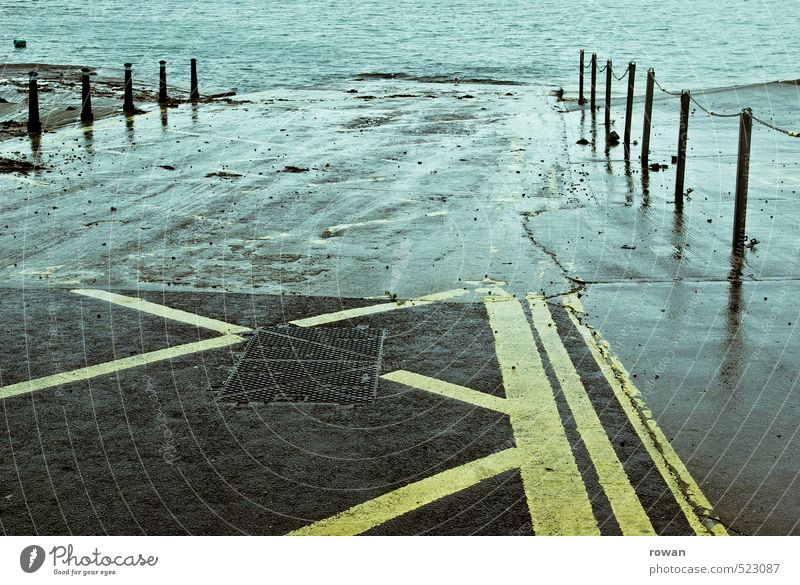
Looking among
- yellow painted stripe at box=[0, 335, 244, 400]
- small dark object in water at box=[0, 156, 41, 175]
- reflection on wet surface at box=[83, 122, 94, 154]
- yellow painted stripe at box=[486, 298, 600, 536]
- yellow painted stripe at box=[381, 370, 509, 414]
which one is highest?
reflection on wet surface at box=[83, 122, 94, 154]

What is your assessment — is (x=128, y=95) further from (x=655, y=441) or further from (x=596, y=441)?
(x=655, y=441)

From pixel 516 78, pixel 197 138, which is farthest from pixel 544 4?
pixel 197 138

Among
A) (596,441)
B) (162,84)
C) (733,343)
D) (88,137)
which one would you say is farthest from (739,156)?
(162,84)

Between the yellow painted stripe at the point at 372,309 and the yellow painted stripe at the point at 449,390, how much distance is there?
4.96ft

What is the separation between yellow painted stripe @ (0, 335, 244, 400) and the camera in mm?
7551

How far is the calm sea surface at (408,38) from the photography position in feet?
141

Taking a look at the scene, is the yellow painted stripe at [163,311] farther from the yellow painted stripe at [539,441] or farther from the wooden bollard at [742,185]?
the wooden bollard at [742,185]

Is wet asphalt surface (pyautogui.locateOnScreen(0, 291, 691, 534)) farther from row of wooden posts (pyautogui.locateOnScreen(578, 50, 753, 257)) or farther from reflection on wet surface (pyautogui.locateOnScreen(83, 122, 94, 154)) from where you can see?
reflection on wet surface (pyautogui.locateOnScreen(83, 122, 94, 154))

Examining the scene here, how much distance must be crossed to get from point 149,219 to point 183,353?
5400 millimetres

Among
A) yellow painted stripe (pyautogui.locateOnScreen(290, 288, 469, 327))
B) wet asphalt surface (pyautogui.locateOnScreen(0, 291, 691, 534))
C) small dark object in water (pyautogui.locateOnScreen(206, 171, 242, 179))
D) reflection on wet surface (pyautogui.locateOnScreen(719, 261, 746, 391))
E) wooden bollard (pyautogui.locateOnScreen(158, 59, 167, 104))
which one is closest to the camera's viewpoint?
wet asphalt surface (pyautogui.locateOnScreen(0, 291, 691, 534))

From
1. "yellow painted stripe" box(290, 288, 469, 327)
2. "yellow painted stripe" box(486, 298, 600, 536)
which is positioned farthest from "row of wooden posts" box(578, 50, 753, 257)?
"yellow painted stripe" box(486, 298, 600, 536)

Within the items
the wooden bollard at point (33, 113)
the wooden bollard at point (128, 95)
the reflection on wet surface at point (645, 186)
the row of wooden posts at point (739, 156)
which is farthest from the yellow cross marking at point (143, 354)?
the wooden bollard at point (128, 95)

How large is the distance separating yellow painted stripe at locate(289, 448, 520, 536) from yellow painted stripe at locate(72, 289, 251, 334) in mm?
3265

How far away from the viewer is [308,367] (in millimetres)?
7980
